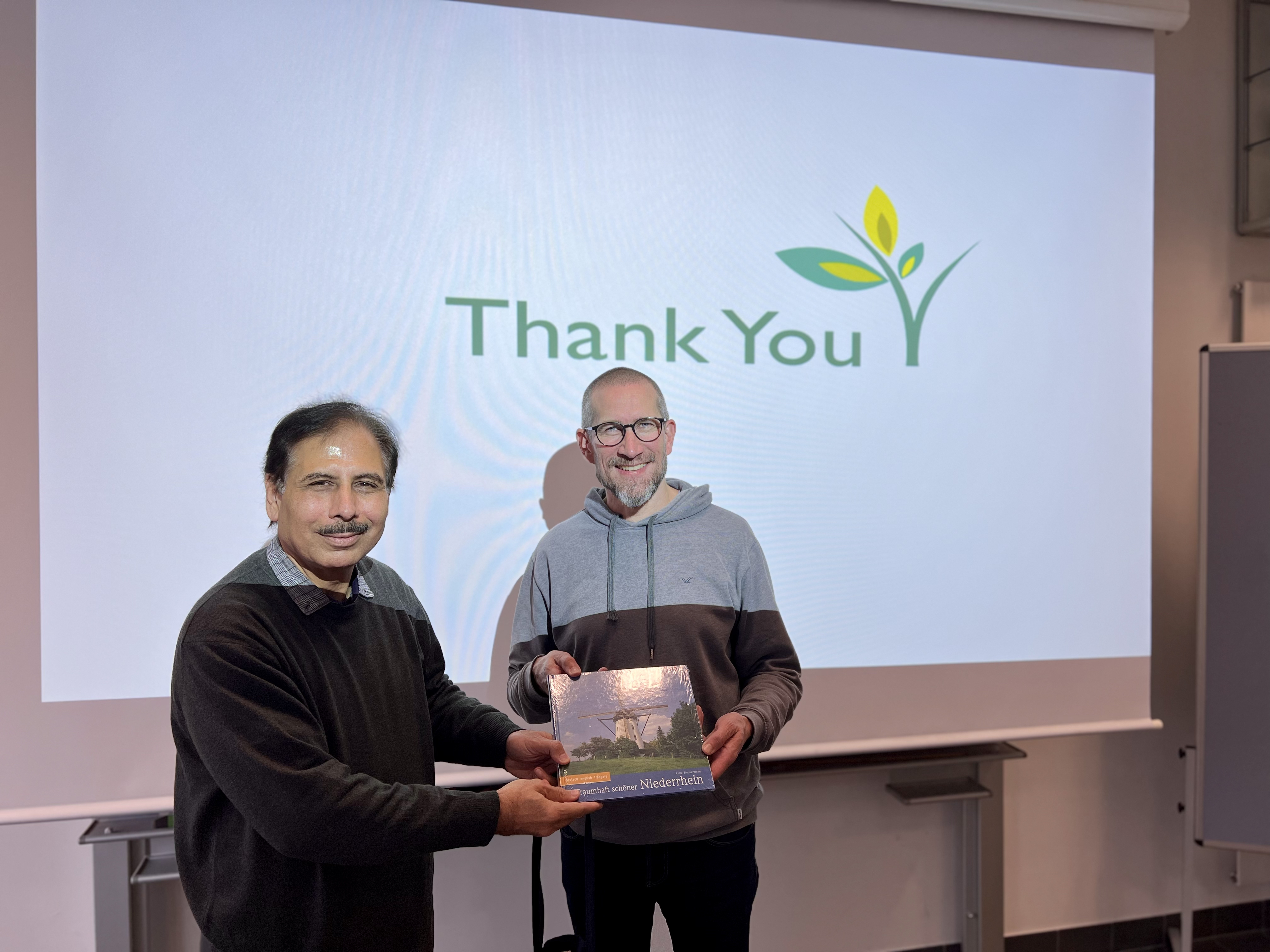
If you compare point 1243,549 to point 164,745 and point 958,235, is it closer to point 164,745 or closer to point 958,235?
point 958,235

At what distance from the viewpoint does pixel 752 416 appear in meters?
2.03

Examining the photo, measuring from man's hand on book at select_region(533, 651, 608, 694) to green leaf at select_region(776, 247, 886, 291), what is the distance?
1.21 m

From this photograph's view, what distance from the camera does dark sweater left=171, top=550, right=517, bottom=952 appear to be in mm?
986

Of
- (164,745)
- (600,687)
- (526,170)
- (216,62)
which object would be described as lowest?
(164,745)

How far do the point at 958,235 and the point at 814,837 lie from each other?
5.97 ft

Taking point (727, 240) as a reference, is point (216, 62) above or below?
above

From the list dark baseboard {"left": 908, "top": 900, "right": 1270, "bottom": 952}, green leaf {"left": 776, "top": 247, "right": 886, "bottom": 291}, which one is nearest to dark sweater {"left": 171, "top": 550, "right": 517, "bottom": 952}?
green leaf {"left": 776, "top": 247, "right": 886, "bottom": 291}

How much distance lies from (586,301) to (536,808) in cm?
119

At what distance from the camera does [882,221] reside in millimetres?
2123

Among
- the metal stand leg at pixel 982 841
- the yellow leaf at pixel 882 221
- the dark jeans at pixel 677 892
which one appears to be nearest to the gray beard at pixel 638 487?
the dark jeans at pixel 677 892

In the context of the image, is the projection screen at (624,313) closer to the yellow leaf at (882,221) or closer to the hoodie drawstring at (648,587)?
the yellow leaf at (882,221)

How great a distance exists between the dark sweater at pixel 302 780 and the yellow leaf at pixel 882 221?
1592mm

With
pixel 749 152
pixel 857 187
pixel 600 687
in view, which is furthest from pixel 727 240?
pixel 600 687

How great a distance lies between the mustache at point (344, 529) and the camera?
1.08 metres
